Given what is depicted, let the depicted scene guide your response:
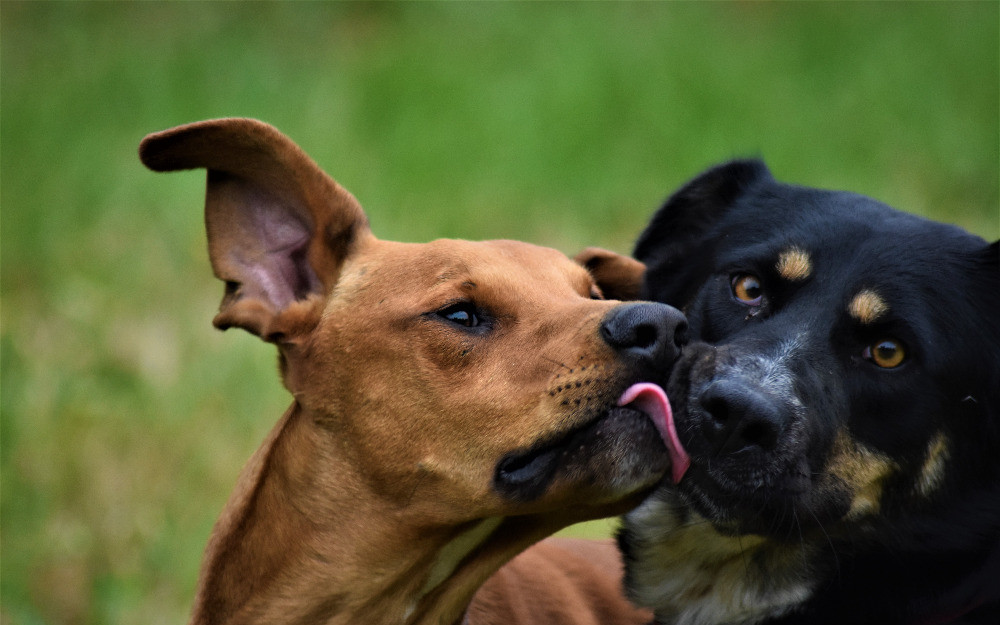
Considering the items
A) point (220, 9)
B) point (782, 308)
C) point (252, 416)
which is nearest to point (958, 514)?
point (782, 308)

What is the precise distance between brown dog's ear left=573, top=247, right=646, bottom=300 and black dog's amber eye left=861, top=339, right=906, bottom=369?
1.12 meters

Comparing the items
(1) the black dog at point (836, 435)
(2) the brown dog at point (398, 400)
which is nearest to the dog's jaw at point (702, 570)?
(1) the black dog at point (836, 435)

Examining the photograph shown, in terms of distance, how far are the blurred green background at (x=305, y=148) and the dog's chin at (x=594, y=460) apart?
2.67 metres

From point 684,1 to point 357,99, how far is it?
5.12 metres

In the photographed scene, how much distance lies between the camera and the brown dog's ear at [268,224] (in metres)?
3.84

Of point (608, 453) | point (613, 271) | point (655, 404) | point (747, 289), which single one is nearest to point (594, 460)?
point (608, 453)

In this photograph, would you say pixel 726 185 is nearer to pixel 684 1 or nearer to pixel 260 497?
pixel 260 497

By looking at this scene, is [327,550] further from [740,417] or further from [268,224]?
[740,417]

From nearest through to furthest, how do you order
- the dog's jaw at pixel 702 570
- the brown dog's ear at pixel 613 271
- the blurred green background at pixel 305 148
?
1. the dog's jaw at pixel 702 570
2. the brown dog's ear at pixel 613 271
3. the blurred green background at pixel 305 148

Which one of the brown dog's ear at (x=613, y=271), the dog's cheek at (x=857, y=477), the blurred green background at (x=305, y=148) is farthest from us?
the blurred green background at (x=305, y=148)

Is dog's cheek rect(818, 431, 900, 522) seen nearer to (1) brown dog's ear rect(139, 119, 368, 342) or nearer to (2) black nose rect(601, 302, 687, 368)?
(2) black nose rect(601, 302, 687, 368)

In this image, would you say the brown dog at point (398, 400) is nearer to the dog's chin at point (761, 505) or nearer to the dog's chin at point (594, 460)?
the dog's chin at point (594, 460)

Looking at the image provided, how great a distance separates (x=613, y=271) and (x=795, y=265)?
86cm

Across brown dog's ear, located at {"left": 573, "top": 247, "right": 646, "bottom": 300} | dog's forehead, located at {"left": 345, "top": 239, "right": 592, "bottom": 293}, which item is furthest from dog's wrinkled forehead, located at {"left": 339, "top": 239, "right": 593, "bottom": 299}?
brown dog's ear, located at {"left": 573, "top": 247, "right": 646, "bottom": 300}
